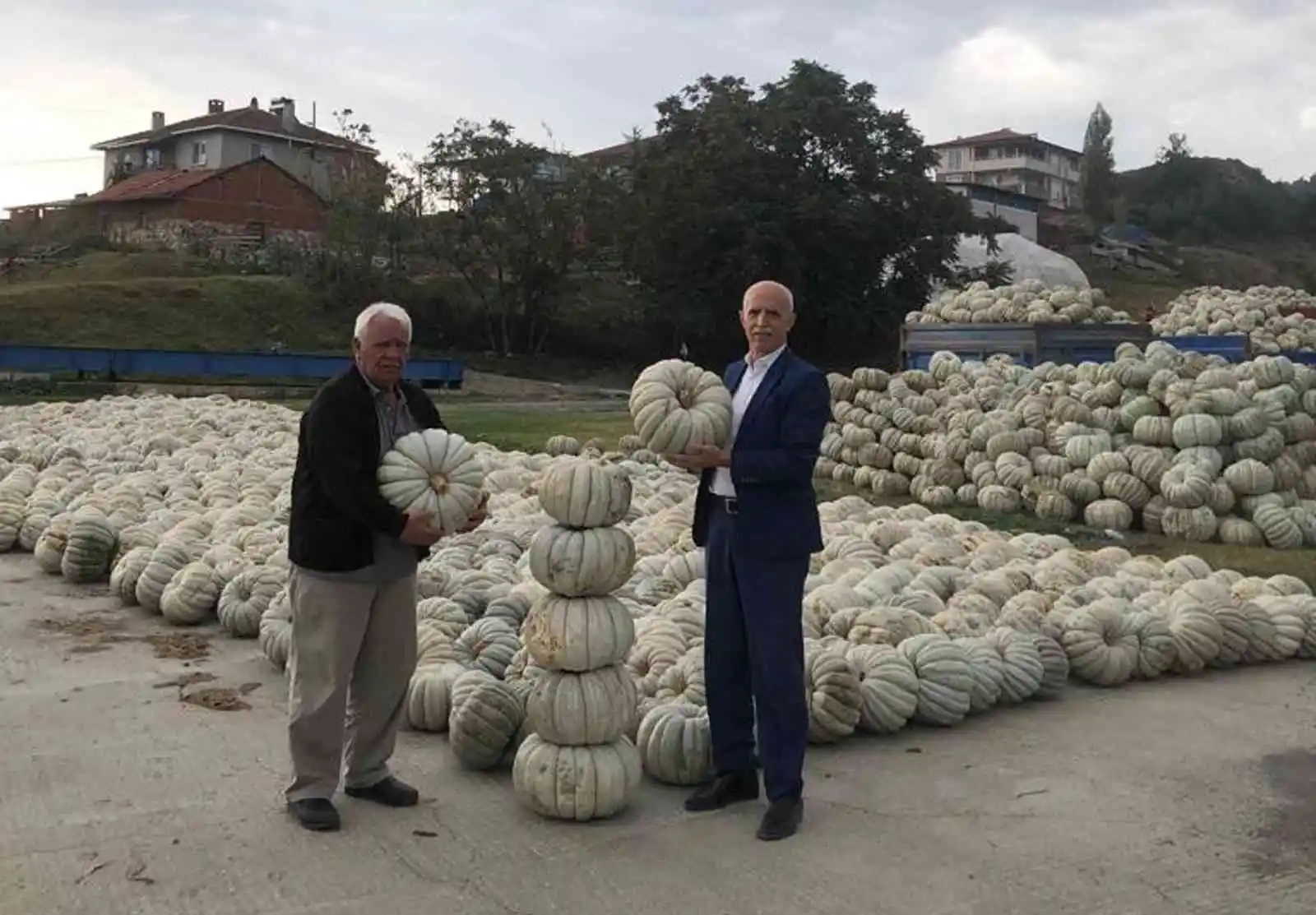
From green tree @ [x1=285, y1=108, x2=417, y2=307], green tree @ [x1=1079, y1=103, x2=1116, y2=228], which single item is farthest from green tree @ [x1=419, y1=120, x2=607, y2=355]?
green tree @ [x1=1079, y1=103, x2=1116, y2=228]

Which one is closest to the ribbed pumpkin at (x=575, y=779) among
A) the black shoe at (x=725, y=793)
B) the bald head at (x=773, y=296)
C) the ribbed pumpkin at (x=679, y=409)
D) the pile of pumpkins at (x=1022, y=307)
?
the black shoe at (x=725, y=793)

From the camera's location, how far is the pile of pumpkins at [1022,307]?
18078 millimetres

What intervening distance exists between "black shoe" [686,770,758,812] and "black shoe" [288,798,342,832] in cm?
139

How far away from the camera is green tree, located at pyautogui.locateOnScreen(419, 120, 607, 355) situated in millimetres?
41500

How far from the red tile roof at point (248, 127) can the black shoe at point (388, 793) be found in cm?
6332

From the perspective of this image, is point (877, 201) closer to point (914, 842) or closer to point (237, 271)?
point (237, 271)

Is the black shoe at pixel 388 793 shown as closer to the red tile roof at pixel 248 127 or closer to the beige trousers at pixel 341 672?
the beige trousers at pixel 341 672

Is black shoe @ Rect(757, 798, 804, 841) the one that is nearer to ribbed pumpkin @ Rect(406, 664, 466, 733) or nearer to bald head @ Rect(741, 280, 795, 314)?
ribbed pumpkin @ Rect(406, 664, 466, 733)

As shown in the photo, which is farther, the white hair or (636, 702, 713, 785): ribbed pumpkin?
(636, 702, 713, 785): ribbed pumpkin

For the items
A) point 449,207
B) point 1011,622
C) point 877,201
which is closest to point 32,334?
point 449,207

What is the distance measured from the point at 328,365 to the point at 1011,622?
25320 mm

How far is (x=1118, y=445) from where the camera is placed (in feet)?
43.1

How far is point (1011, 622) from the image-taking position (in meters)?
7.46

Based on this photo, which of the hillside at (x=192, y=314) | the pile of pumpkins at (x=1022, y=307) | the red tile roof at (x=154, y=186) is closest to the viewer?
the pile of pumpkins at (x=1022, y=307)
